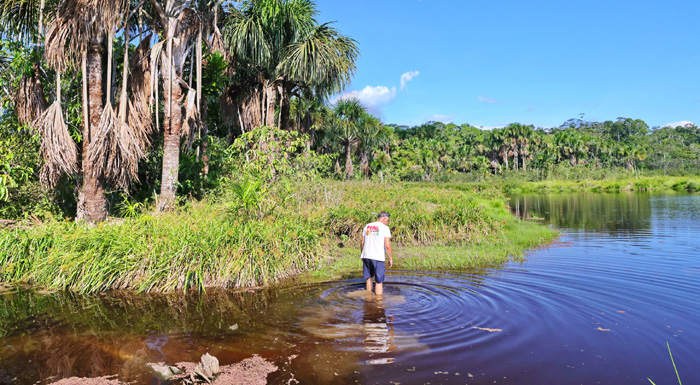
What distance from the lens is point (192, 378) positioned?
4.48m

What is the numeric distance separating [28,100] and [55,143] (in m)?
2.52

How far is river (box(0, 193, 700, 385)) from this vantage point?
15.7 feet

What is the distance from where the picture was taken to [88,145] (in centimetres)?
1115

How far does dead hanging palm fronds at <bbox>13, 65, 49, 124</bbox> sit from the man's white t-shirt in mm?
10428

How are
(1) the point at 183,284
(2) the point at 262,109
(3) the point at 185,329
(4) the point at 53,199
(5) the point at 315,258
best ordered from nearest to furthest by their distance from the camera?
(3) the point at 185,329, (1) the point at 183,284, (5) the point at 315,258, (4) the point at 53,199, (2) the point at 262,109

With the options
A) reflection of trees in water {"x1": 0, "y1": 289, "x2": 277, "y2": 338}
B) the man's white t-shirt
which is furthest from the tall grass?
reflection of trees in water {"x1": 0, "y1": 289, "x2": 277, "y2": 338}

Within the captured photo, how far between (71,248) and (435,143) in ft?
244

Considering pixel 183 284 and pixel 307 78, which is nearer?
pixel 183 284

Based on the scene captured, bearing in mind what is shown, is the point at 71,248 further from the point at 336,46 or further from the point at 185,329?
the point at 336,46

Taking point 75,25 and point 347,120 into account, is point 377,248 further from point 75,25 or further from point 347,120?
point 347,120

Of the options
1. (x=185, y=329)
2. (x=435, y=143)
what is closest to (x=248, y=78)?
(x=185, y=329)

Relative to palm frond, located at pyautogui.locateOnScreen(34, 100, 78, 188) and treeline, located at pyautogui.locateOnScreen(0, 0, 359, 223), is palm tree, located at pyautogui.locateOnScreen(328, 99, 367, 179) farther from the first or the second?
palm frond, located at pyautogui.locateOnScreen(34, 100, 78, 188)

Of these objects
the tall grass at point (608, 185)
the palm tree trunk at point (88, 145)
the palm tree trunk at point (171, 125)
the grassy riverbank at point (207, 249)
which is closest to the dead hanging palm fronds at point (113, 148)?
the palm tree trunk at point (88, 145)

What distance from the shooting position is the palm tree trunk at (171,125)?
11.9 meters
